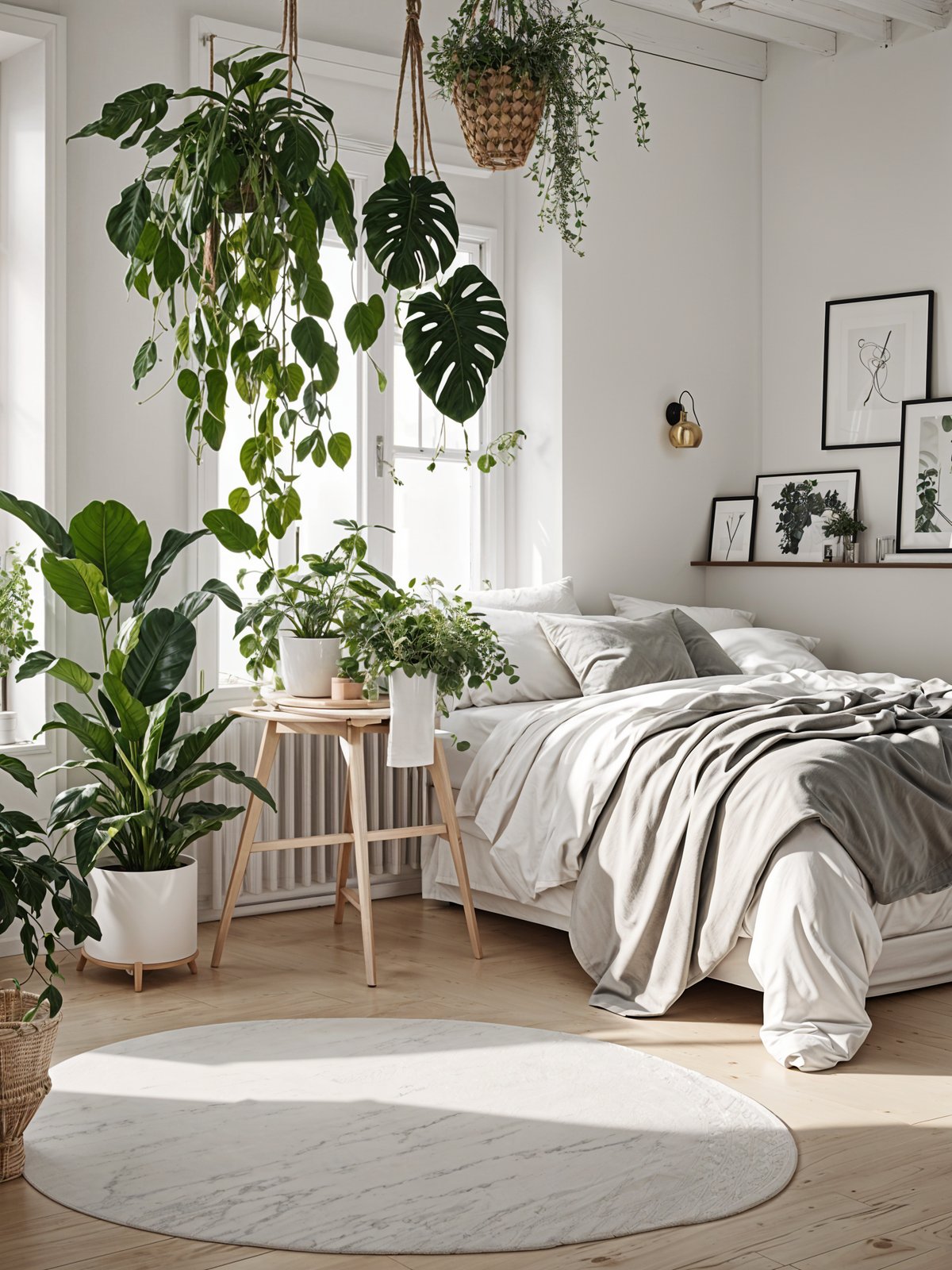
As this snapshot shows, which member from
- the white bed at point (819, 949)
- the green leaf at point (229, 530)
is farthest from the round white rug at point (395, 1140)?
the green leaf at point (229, 530)

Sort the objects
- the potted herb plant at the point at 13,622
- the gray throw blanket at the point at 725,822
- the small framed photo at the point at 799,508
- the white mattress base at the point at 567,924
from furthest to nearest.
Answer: the small framed photo at the point at 799,508 < the potted herb plant at the point at 13,622 < the white mattress base at the point at 567,924 < the gray throw blanket at the point at 725,822

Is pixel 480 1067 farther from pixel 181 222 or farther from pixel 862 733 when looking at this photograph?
pixel 181 222

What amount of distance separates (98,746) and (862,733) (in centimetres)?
211

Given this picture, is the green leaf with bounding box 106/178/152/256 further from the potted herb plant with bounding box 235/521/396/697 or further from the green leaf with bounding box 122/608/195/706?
the potted herb plant with bounding box 235/521/396/697

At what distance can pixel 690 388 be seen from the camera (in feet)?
20.2

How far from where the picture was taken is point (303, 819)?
4.93m

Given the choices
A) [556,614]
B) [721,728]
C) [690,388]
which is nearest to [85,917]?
[721,728]

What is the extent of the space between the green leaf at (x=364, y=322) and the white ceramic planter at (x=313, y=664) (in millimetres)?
1728

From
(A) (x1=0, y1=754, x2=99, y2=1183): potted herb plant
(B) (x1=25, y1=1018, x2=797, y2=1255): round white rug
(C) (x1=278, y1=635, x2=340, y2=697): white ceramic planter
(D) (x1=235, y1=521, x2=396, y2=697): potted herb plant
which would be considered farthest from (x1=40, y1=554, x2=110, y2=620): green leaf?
(A) (x1=0, y1=754, x2=99, y2=1183): potted herb plant

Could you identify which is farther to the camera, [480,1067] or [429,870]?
[429,870]

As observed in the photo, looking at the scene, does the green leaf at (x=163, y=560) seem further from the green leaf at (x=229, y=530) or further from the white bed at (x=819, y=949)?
the white bed at (x=819, y=949)

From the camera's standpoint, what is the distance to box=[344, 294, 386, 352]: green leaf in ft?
8.83

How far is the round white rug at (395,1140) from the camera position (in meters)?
2.49

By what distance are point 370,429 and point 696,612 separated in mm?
1571
